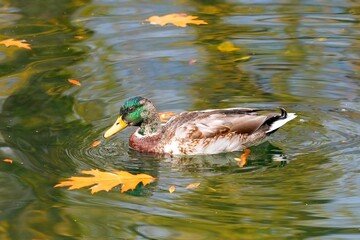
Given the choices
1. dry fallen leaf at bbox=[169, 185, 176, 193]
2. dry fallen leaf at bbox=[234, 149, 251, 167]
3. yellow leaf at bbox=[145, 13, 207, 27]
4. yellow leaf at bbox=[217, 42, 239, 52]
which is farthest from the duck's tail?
yellow leaf at bbox=[145, 13, 207, 27]

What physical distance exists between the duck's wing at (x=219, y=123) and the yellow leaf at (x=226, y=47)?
256 centimetres

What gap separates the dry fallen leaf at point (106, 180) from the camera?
26.8 feet

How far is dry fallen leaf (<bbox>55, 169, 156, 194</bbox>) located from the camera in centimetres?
816

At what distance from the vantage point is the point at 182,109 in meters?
10.2

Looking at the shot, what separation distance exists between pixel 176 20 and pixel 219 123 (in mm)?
3948

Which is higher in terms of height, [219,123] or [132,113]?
[132,113]

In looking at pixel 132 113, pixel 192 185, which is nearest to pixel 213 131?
pixel 132 113

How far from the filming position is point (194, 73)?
11109 mm

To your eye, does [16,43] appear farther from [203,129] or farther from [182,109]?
[203,129]

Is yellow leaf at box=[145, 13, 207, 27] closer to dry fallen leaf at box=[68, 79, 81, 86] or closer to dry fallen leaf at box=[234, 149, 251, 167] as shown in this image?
dry fallen leaf at box=[68, 79, 81, 86]

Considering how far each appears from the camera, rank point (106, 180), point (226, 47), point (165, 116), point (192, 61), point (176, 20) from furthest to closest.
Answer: point (176, 20) → point (226, 47) → point (192, 61) → point (165, 116) → point (106, 180)

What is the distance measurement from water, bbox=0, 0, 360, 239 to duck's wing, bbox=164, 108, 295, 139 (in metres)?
0.22

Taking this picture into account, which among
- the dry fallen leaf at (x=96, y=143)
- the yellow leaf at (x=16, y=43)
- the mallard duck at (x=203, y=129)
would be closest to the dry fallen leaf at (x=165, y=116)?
the mallard duck at (x=203, y=129)

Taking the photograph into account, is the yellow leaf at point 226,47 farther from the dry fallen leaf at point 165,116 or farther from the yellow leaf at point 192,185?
the yellow leaf at point 192,185
